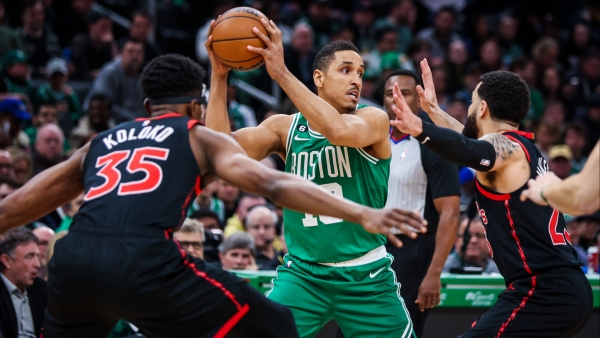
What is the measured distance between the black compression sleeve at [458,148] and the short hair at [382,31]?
10.2 meters

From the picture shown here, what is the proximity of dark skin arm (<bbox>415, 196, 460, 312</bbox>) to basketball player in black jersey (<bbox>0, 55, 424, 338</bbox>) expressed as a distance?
2.19m

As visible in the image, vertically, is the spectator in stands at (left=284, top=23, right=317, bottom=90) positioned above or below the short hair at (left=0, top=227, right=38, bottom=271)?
above

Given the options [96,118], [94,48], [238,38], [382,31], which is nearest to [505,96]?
[238,38]

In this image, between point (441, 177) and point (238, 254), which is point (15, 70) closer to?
point (238, 254)

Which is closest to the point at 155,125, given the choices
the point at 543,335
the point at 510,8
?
the point at 543,335

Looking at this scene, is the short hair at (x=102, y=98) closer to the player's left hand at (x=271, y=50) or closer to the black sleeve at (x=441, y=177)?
the black sleeve at (x=441, y=177)

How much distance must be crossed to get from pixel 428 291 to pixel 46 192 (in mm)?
3117

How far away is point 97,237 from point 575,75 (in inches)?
545

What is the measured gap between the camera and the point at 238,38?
557cm

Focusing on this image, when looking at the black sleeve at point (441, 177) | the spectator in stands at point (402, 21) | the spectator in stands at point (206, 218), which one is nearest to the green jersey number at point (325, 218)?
the black sleeve at point (441, 177)

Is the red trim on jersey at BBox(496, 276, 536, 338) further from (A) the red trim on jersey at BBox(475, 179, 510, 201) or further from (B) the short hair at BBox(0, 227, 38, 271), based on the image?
(B) the short hair at BBox(0, 227, 38, 271)

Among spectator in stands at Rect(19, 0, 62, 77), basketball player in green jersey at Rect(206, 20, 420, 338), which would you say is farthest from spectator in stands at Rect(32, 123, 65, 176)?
basketball player in green jersey at Rect(206, 20, 420, 338)

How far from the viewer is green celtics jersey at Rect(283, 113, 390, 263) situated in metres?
5.55

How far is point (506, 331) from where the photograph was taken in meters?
5.18
